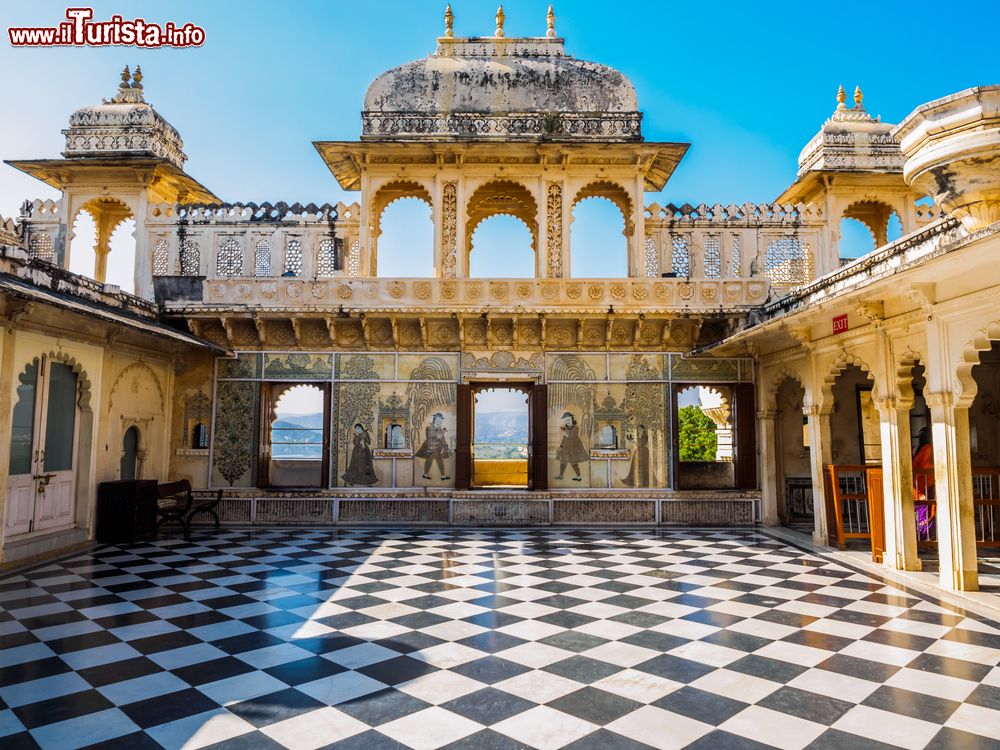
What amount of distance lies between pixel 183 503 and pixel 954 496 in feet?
36.3

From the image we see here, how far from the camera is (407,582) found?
6.93m

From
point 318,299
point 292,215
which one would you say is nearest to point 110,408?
point 318,299

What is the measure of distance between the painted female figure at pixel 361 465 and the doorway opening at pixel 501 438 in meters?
1.87

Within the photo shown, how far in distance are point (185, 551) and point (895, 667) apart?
319 inches

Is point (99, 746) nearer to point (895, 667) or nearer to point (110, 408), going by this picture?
point (895, 667)

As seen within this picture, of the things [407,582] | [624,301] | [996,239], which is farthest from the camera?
[624,301]

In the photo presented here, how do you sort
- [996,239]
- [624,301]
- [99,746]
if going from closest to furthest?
[99,746]
[996,239]
[624,301]

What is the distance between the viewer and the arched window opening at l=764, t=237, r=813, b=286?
12.1 m

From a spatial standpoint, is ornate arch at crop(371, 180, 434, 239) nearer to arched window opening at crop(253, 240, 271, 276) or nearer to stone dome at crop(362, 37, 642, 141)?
stone dome at crop(362, 37, 642, 141)

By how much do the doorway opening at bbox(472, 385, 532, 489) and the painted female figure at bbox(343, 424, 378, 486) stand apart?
6.13 ft

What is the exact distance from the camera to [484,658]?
4559mm

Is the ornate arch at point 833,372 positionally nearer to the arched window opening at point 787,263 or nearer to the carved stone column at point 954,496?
the carved stone column at point 954,496

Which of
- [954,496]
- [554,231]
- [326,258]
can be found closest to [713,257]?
[554,231]

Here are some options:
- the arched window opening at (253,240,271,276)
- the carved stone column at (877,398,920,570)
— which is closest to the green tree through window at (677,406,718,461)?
the carved stone column at (877,398,920,570)
